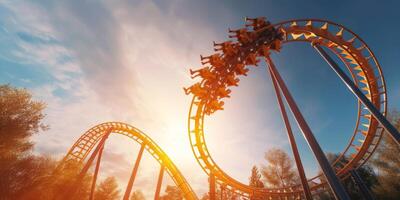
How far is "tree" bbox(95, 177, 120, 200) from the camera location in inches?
829

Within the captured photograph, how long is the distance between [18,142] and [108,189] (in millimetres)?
16082

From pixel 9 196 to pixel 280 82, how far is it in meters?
11.7

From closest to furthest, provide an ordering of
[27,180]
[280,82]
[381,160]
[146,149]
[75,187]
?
[280,82], [27,180], [75,187], [146,149], [381,160]

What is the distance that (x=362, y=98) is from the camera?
5.25 metres

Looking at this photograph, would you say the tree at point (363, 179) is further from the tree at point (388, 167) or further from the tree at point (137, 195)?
the tree at point (137, 195)

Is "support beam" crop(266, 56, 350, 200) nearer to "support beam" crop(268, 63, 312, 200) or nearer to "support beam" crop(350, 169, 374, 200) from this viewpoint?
"support beam" crop(268, 63, 312, 200)

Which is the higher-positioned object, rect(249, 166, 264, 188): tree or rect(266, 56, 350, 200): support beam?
rect(249, 166, 264, 188): tree

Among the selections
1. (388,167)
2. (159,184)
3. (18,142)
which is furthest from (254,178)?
(18,142)

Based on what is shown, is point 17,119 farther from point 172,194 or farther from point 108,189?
point 172,194

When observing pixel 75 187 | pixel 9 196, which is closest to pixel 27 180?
pixel 9 196

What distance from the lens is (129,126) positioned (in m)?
11.6

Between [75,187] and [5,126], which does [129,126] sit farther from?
[5,126]

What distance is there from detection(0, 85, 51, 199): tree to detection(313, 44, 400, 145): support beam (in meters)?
13.2

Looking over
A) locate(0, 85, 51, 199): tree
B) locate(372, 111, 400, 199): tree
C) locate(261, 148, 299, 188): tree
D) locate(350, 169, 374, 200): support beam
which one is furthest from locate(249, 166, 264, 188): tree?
locate(0, 85, 51, 199): tree
